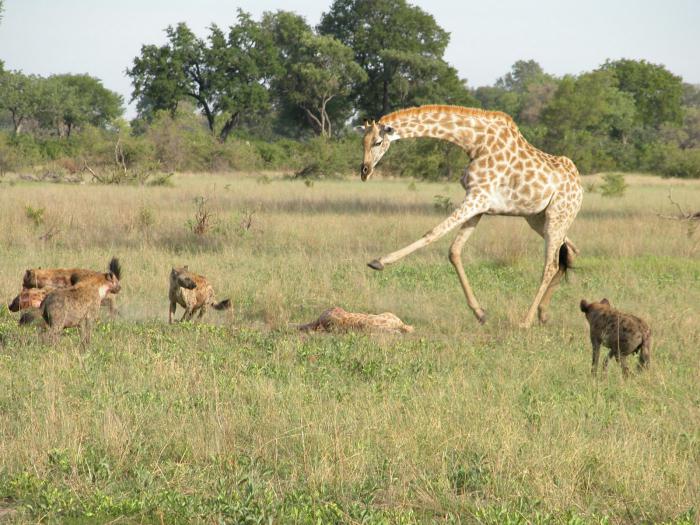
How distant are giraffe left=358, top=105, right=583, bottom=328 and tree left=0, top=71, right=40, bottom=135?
175 feet

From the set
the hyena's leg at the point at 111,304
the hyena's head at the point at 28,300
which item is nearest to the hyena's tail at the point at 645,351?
the hyena's leg at the point at 111,304

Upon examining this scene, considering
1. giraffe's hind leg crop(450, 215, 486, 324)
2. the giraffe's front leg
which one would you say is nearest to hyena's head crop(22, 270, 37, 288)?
the giraffe's front leg

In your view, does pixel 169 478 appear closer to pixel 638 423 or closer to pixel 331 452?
pixel 331 452

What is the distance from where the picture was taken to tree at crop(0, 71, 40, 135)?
190 feet

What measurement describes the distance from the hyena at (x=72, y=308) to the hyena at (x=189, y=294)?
1.36m

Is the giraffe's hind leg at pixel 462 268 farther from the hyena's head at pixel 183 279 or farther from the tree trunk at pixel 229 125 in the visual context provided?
the tree trunk at pixel 229 125

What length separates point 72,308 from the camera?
24.0 feet

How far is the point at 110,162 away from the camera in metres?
34.0

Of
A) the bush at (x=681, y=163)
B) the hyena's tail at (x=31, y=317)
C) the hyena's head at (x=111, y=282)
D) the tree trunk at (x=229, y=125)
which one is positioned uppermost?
the tree trunk at (x=229, y=125)

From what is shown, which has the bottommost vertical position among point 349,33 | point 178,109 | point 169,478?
point 169,478

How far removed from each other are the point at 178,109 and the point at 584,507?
53429mm

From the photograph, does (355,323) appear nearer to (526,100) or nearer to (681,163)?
(681,163)

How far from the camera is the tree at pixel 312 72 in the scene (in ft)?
180

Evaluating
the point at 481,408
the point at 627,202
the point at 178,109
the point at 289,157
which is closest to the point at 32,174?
the point at 289,157
